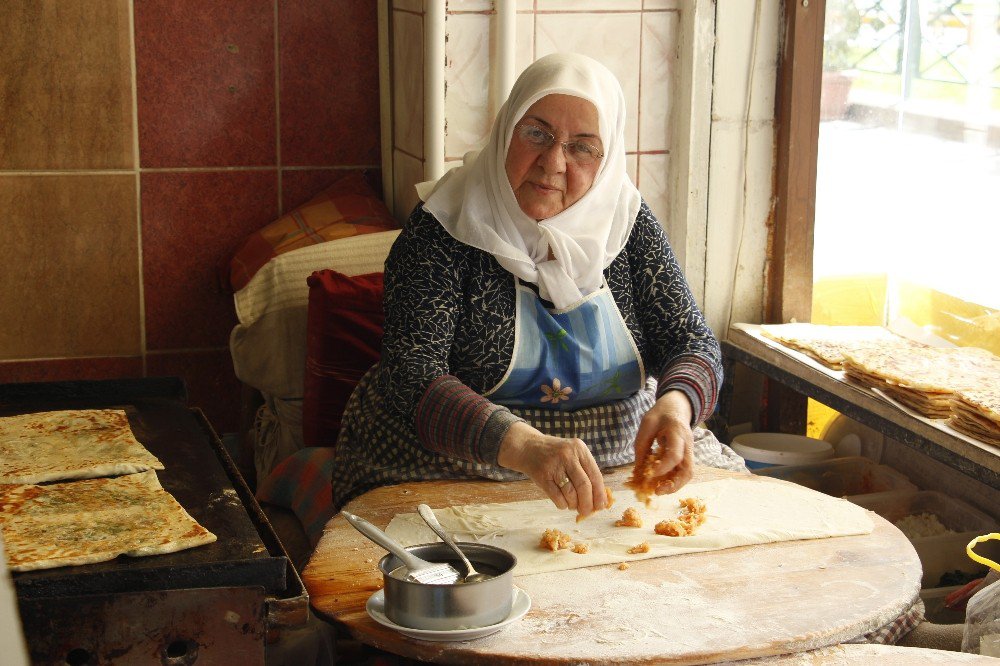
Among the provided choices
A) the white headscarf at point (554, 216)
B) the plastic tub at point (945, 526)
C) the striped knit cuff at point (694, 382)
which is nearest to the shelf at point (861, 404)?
the plastic tub at point (945, 526)

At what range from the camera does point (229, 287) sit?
3.42 metres

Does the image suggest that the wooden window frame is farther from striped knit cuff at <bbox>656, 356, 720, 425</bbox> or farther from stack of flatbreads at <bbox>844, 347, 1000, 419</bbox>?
striped knit cuff at <bbox>656, 356, 720, 425</bbox>

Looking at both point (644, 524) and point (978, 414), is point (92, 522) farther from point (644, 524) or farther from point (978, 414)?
point (978, 414)

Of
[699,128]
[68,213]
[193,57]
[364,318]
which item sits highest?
[193,57]

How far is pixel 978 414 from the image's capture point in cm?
242

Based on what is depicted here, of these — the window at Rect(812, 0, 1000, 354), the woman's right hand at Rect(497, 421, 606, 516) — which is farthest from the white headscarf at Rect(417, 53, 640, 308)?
the window at Rect(812, 0, 1000, 354)

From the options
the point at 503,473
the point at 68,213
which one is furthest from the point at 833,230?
the point at 68,213

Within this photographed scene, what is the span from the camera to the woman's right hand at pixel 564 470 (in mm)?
1795

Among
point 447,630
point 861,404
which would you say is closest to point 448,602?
point 447,630

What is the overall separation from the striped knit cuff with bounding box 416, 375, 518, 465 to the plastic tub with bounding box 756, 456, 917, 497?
1.38 m

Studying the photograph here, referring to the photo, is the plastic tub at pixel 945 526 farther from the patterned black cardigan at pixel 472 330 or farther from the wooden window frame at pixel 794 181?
the patterned black cardigan at pixel 472 330

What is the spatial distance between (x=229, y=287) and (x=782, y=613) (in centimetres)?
233

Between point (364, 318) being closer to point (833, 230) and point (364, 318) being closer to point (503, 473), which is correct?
point (503, 473)

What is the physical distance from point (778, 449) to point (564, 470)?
1.69 m
